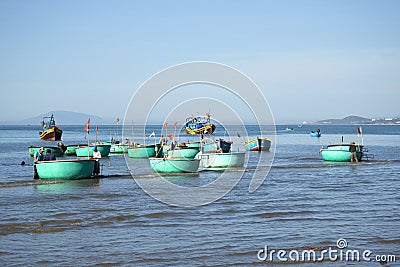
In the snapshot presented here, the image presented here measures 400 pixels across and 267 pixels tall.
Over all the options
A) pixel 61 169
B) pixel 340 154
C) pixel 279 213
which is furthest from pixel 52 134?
pixel 279 213

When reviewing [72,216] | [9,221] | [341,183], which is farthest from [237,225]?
[341,183]

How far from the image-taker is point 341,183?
2583 cm

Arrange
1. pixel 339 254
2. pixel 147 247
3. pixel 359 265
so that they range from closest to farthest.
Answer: pixel 359 265, pixel 339 254, pixel 147 247

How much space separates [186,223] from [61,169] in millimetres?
12103

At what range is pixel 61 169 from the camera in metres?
26.1

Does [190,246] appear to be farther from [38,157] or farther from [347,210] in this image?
[38,157]

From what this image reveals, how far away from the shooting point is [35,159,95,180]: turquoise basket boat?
26.0 metres

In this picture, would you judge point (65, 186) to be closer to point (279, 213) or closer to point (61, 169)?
point (61, 169)

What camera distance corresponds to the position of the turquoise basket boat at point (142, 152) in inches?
→ 1747

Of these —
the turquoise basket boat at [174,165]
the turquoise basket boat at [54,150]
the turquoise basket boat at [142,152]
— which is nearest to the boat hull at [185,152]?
the turquoise basket boat at [142,152]

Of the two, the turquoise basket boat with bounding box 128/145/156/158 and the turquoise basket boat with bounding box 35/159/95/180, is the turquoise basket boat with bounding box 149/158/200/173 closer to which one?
the turquoise basket boat with bounding box 35/159/95/180

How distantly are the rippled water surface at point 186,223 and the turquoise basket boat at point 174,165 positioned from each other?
2.92 m

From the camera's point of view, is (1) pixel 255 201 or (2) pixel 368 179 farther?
(2) pixel 368 179

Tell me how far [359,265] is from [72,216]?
9.67 m
